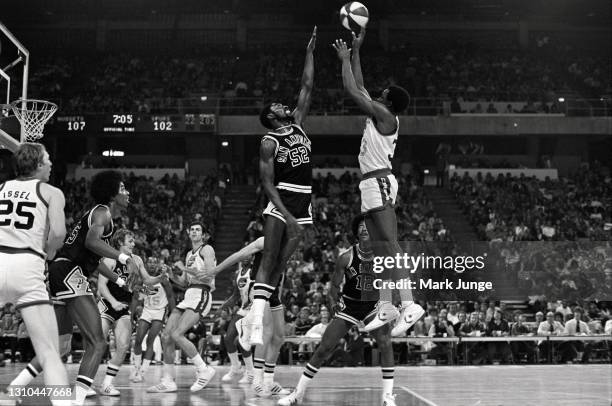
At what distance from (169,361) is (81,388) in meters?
2.63

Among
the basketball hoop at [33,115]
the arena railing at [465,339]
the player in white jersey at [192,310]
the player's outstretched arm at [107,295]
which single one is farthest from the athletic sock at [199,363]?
the arena railing at [465,339]

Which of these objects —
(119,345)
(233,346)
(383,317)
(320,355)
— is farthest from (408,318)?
(233,346)

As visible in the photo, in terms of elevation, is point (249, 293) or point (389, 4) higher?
point (389, 4)

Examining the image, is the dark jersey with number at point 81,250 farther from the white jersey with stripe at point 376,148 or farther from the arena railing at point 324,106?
the arena railing at point 324,106

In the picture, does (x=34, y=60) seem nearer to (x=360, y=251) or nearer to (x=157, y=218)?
(x=157, y=218)

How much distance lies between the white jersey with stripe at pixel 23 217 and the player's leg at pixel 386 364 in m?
3.62

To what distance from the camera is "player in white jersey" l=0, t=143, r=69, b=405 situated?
6.07 metres

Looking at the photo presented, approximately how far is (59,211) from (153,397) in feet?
11.5

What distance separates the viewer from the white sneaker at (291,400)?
26.3 ft

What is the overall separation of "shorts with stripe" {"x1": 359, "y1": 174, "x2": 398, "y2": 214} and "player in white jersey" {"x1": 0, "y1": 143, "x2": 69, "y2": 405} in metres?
3.39

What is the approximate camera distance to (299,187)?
8.26 m

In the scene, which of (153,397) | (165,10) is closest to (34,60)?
(165,10)

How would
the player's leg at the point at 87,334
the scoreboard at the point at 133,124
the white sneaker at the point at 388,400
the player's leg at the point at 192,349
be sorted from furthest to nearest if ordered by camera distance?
the scoreboard at the point at 133,124
the player's leg at the point at 192,349
the player's leg at the point at 87,334
the white sneaker at the point at 388,400

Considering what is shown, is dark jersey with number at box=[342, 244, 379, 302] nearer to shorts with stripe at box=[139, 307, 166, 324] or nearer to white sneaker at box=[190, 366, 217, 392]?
white sneaker at box=[190, 366, 217, 392]
